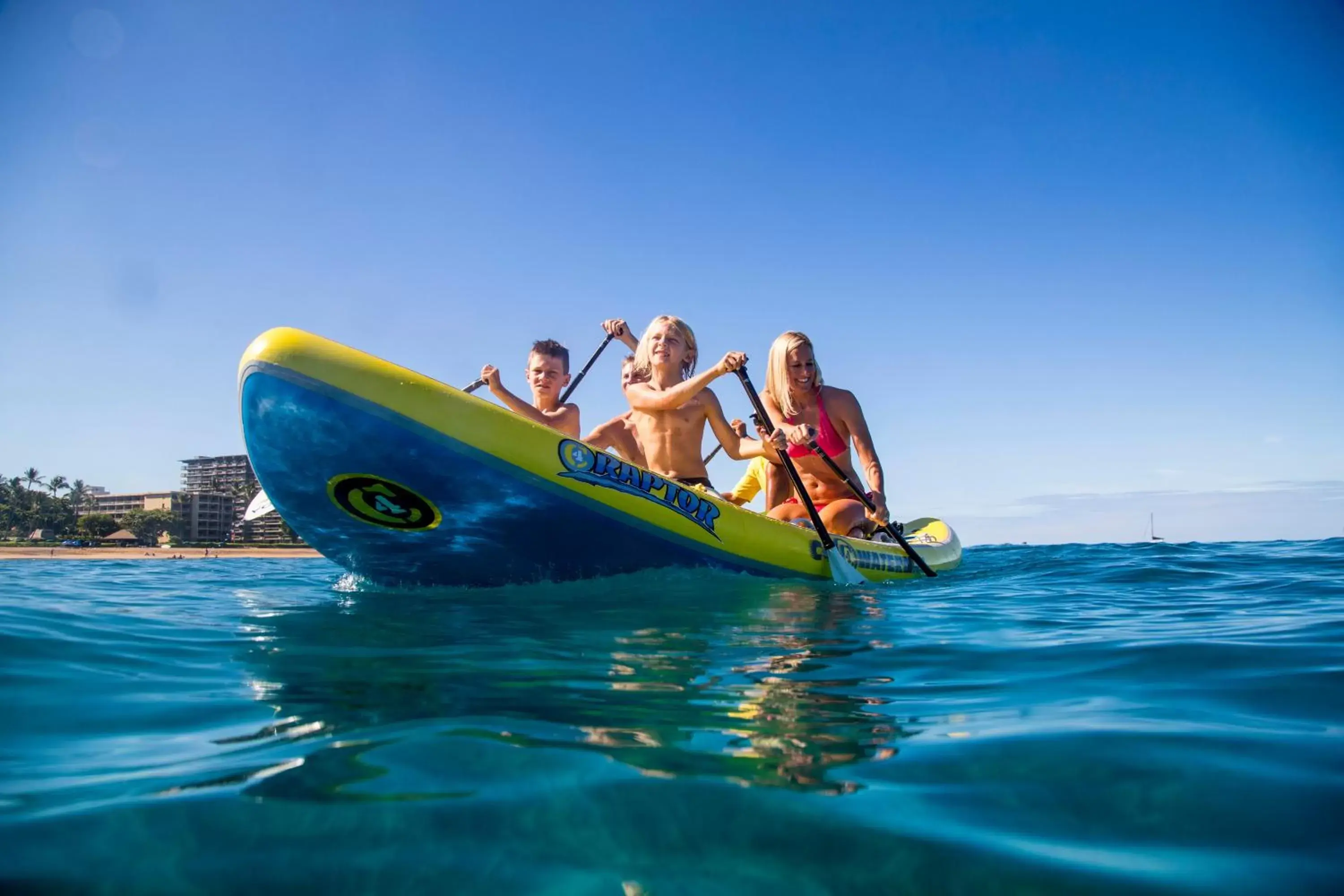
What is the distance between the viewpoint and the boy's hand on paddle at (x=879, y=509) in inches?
241

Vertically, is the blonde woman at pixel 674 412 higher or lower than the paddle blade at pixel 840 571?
higher

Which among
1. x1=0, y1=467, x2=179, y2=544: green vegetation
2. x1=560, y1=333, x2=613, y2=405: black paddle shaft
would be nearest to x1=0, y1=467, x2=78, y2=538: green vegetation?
x1=0, y1=467, x2=179, y2=544: green vegetation

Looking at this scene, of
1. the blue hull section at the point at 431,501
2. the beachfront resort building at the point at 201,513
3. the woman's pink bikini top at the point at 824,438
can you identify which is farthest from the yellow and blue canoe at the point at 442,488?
the beachfront resort building at the point at 201,513

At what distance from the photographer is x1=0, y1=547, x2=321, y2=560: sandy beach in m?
41.0

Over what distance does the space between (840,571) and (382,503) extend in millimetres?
3157

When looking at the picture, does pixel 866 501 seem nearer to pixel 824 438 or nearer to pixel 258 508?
pixel 824 438

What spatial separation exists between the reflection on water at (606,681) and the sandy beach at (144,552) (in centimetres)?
3805

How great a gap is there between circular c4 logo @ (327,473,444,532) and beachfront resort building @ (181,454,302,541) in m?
58.8

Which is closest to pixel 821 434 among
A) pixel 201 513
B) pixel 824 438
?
pixel 824 438

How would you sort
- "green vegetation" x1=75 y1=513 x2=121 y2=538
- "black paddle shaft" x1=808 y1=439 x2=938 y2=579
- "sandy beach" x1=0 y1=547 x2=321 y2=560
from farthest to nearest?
1. "green vegetation" x1=75 y1=513 x2=121 y2=538
2. "sandy beach" x1=0 y1=547 x2=321 y2=560
3. "black paddle shaft" x1=808 y1=439 x2=938 y2=579

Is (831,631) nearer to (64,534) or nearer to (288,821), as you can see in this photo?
(288,821)

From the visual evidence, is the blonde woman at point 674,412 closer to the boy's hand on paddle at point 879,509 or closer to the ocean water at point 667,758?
the boy's hand on paddle at point 879,509

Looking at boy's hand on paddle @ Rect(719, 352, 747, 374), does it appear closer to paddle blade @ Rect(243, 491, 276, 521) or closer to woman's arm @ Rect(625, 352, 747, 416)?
woman's arm @ Rect(625, 352, 747, 416)

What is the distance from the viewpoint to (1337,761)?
1.56m
